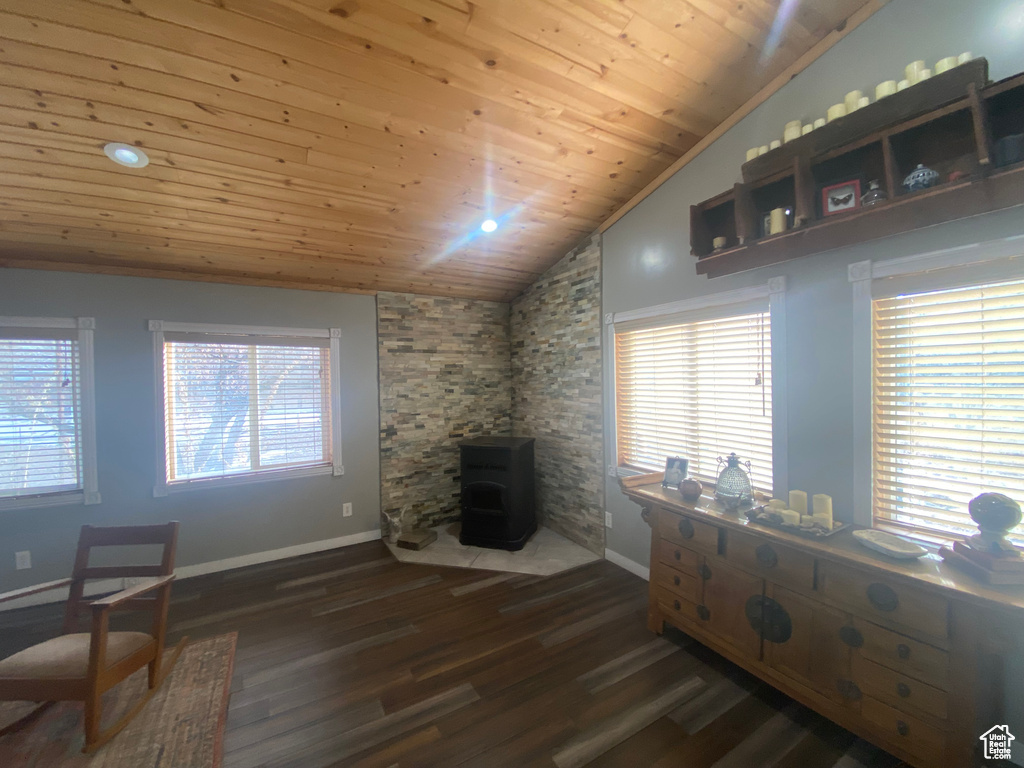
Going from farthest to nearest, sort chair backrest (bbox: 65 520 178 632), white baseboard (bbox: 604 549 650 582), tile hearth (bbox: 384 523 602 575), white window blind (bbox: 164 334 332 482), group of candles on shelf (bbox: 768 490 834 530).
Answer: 1. tile hearth (bbox: 384 523 602 575)
2. white window blind (bbox: 164 334 332 482)
3. white baseboard (bbox: 604 549 650 582)
4. chair backrest (bbox: 65 520 178 632)
5. group of candles on shelf (bbox: 768 490 834 530)

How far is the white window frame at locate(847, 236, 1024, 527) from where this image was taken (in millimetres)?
1581

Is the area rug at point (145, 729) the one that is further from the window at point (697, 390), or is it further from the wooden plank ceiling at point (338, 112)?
the window at point (697, 390)

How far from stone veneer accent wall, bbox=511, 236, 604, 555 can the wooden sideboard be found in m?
1.33

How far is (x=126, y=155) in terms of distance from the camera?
203 cm

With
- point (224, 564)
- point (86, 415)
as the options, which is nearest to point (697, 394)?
point (224, 564)

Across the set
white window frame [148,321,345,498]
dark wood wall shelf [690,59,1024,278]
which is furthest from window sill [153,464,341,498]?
dark wood wall shelf [690,59,1024,278]

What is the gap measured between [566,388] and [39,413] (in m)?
3.86

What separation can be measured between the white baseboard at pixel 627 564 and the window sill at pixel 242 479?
2.51 metres

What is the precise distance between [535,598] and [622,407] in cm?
155

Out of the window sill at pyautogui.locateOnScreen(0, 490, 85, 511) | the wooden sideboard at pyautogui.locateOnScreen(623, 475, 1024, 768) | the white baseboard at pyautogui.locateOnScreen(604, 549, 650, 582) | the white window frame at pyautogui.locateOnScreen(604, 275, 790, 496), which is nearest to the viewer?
the wooden sideboard at pyautogui.locateOnScreen(623, 475, 1024, 768)

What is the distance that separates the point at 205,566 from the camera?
3.15m

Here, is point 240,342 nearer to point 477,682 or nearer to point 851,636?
point 477,682

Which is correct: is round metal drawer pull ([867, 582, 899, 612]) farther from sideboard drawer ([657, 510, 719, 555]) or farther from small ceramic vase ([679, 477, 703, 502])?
small ceramic vase ([679, 477, 703, 502])

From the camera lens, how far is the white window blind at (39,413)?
2670 mm
